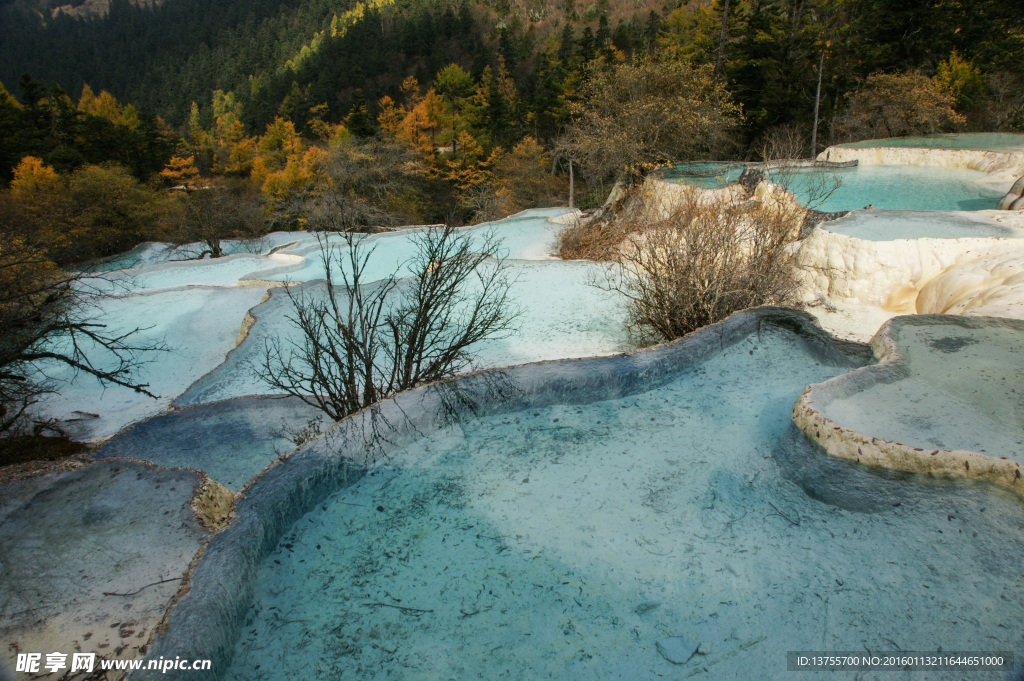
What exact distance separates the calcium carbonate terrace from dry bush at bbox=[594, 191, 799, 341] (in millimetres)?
1229

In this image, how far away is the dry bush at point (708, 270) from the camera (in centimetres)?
667

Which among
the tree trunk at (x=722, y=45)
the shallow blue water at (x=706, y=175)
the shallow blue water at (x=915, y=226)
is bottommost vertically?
the shallow blue water at (x=915, y=226)

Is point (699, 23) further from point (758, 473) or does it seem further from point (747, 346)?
point (758, 473)

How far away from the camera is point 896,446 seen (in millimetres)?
3359

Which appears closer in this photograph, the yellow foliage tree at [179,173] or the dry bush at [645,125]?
the dry bush at [645,125]

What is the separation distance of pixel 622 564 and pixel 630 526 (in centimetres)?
29

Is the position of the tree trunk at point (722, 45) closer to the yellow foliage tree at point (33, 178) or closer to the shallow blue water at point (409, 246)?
the shallow blue water at point (409, 246)

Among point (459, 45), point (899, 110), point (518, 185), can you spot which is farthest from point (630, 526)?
point (459, 45)

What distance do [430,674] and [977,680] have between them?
2248 millimetres

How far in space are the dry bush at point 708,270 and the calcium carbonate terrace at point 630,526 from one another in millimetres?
1229

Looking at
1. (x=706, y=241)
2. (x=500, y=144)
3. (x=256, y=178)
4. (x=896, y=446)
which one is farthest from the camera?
(x=256, y=178)

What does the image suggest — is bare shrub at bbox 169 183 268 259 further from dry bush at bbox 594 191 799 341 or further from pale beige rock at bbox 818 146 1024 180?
pale beige rock at bbox 818 146 1024 180

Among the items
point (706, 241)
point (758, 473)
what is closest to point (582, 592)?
point (758, 473)

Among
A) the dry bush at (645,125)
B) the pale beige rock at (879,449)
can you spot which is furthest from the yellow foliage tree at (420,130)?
the pale beige rock at (879,449)
